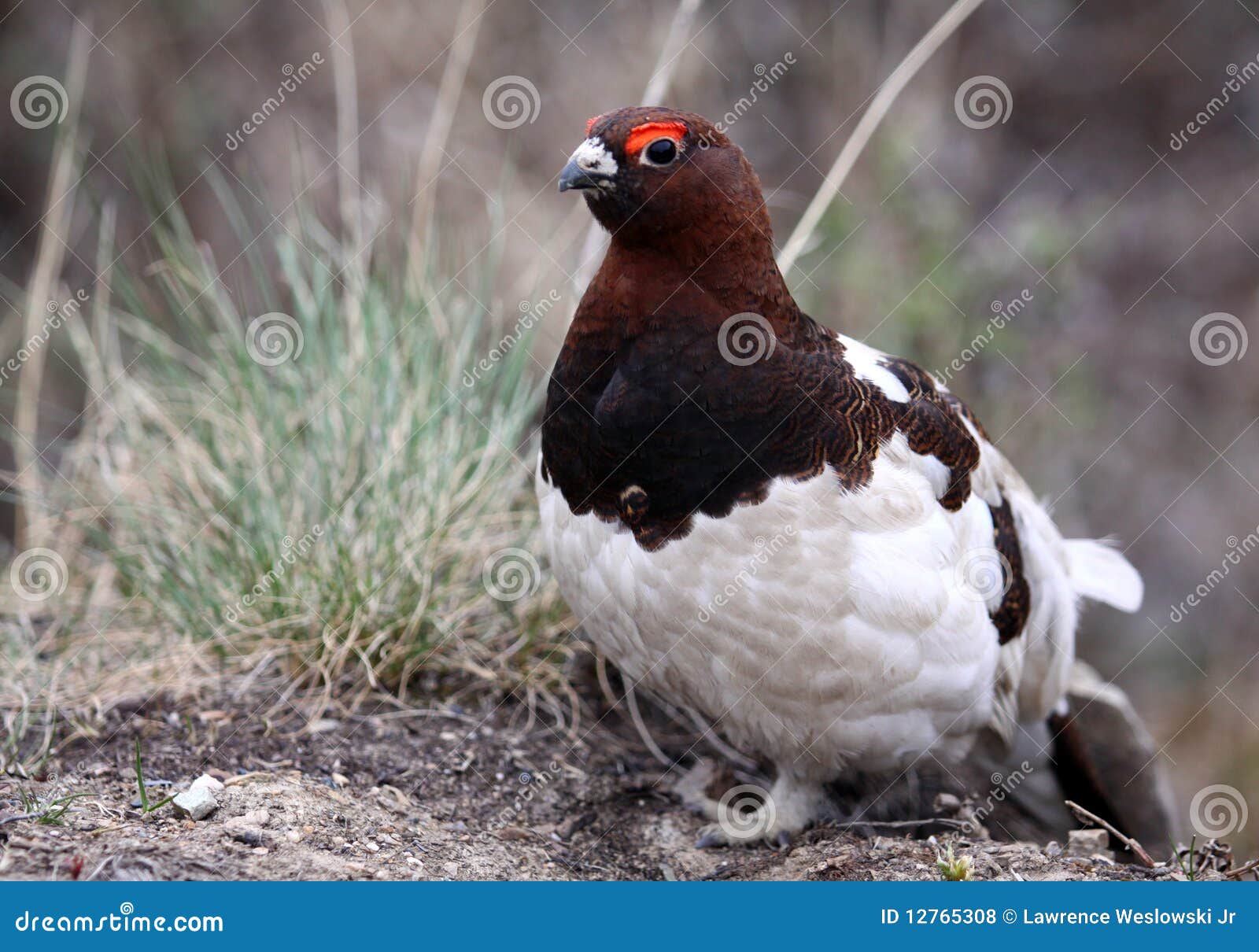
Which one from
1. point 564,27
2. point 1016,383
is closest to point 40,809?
point 1016,383

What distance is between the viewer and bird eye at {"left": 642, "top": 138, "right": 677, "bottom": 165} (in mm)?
2787

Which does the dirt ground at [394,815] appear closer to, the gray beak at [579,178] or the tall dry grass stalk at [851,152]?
the gray beak at [579,178]

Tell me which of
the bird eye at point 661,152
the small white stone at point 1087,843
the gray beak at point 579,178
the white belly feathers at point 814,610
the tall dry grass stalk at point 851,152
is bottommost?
the small white stone at point 1087,843

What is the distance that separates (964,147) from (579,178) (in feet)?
16.9

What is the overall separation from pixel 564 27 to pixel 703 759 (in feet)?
16.1

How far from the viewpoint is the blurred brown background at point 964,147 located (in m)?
6.80

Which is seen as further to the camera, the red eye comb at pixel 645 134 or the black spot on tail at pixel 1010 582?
the black spot on tail at pixel 1010 582

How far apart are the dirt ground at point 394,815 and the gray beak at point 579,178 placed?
61.6 inches

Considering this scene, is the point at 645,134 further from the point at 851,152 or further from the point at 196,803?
the point at 196,803

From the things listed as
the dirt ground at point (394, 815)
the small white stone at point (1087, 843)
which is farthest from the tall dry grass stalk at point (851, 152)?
the small white stone at point (1087, 843)

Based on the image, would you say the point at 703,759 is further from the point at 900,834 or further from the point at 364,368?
the point at 364,368

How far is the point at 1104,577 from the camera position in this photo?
12.9 ft

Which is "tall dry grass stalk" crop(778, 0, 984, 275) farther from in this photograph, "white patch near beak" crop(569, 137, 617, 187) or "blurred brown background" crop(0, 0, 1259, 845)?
"blurred brown background" crop(0, 0, 1259, 845)

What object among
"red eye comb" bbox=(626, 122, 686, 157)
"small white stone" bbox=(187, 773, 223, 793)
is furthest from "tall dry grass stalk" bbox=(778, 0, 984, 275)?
"small white stone" bbox=(187, 773, 223, 793)
